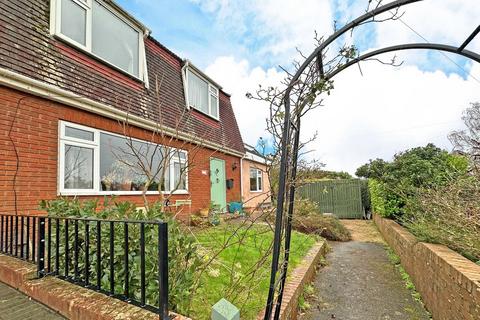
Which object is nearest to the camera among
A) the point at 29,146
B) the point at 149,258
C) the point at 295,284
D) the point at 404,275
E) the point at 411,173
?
the point at 149,258

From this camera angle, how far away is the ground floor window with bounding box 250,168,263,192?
16812 millimetres

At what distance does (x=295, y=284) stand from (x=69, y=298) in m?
2.96

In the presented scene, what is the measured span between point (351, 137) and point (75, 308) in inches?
940

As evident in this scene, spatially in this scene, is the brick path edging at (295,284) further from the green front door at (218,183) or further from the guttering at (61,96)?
the green front door at (218,183)

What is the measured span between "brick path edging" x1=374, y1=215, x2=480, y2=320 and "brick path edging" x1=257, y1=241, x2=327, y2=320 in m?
1.76

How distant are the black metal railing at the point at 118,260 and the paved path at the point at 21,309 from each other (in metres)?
0.27

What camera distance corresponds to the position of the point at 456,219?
4.28m

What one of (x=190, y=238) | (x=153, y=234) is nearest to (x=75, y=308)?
(x=153, y=234)

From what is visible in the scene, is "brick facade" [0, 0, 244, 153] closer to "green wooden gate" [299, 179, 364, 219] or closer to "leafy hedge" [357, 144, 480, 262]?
"leafy hedge" [357, 144, 480, 262]

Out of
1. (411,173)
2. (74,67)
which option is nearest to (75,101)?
(74,67)

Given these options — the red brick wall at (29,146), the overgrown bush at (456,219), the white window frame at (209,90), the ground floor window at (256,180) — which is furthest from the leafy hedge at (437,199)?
the ground floor window at (256,180)

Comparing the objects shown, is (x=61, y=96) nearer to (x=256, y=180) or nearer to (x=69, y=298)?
(x=69, y=298)

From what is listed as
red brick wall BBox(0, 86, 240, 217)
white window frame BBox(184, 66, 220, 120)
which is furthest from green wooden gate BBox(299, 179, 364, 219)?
red brick wall BBox(0, 86, 240, 217)

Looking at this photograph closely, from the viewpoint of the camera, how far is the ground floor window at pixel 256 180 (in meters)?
16.8
